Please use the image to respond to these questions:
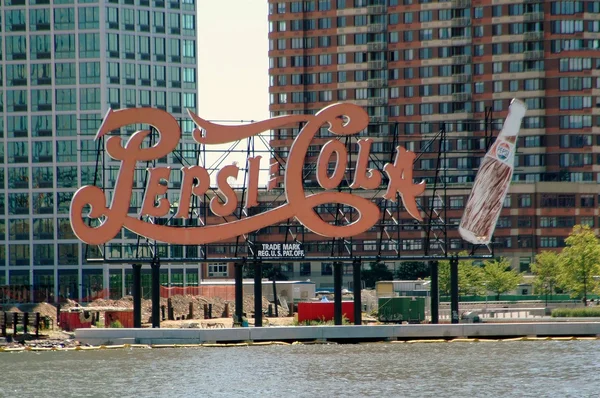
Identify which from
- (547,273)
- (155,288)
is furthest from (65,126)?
(155,288)

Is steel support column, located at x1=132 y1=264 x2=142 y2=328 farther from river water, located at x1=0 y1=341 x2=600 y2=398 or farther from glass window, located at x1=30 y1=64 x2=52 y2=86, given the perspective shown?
glass window, located at x1=30 y1=64 x2=52 y2=86

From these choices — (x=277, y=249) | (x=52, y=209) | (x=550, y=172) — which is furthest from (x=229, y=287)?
(x=550, y=172)

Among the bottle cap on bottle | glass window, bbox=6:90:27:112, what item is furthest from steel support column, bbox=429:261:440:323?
glass window, bbox=6:90:27:112

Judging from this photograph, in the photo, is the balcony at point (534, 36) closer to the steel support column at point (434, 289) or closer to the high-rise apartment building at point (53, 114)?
the high-rise apartment building at point (53, 114)

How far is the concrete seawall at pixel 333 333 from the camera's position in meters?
84.6

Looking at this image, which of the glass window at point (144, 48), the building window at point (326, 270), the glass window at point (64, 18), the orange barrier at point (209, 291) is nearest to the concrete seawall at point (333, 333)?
the orange barrier at point (209, 291)

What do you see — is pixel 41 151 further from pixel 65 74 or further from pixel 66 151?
pixel 65 74

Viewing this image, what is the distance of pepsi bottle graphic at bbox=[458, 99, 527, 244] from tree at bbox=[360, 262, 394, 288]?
9784cm

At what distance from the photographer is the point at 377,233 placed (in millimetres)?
193875

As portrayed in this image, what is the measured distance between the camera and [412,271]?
188750 mm

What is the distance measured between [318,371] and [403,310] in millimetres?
24630

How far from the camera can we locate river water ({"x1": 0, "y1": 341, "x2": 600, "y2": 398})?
65000mm

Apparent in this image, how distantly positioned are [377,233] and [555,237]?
2427 cm

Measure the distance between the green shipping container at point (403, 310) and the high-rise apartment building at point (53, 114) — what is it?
62.0 meters
